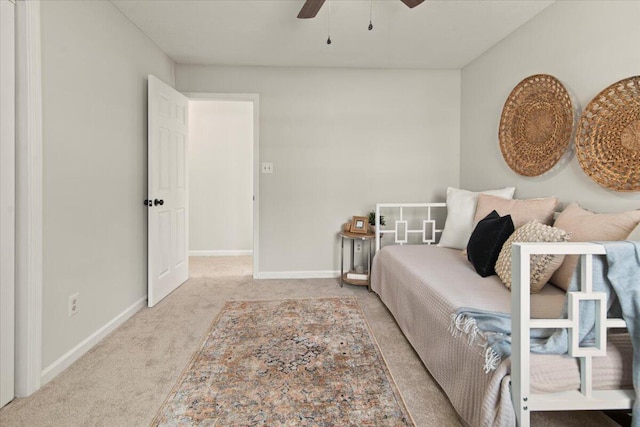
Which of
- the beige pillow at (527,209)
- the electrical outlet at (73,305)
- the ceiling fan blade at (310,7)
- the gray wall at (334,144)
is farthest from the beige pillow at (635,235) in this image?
the electrical outlet at (73,305)

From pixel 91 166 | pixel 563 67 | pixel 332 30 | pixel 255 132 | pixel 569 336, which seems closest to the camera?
pixel 569 336

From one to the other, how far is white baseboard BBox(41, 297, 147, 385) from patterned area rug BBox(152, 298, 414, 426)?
0.70 metres

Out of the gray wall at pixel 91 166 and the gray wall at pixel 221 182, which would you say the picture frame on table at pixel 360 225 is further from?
the gray wall at pixel 221 182

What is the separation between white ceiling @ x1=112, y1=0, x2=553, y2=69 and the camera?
2.41 meters

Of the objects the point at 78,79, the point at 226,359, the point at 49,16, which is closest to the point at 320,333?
the point at 226,359

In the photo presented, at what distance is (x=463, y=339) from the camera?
4.72 feet

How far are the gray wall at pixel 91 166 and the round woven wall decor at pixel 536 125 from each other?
3.13 meters

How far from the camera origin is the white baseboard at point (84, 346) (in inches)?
70.4

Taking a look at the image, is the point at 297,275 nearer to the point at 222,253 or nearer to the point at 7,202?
the point at 222,253

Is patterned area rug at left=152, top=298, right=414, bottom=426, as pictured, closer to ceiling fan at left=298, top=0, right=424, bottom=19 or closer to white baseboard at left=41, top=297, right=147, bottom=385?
white baseboard at left=41, top=297, right=147, bottom=385

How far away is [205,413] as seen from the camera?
1.50 meters

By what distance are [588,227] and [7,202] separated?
2.91 metres

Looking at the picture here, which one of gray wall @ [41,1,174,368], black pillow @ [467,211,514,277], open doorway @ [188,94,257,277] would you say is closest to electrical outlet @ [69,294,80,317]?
gray wall @ [41,1,174,368]

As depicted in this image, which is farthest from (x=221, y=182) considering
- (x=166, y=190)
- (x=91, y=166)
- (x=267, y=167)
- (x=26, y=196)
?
(x=26, y=196)
